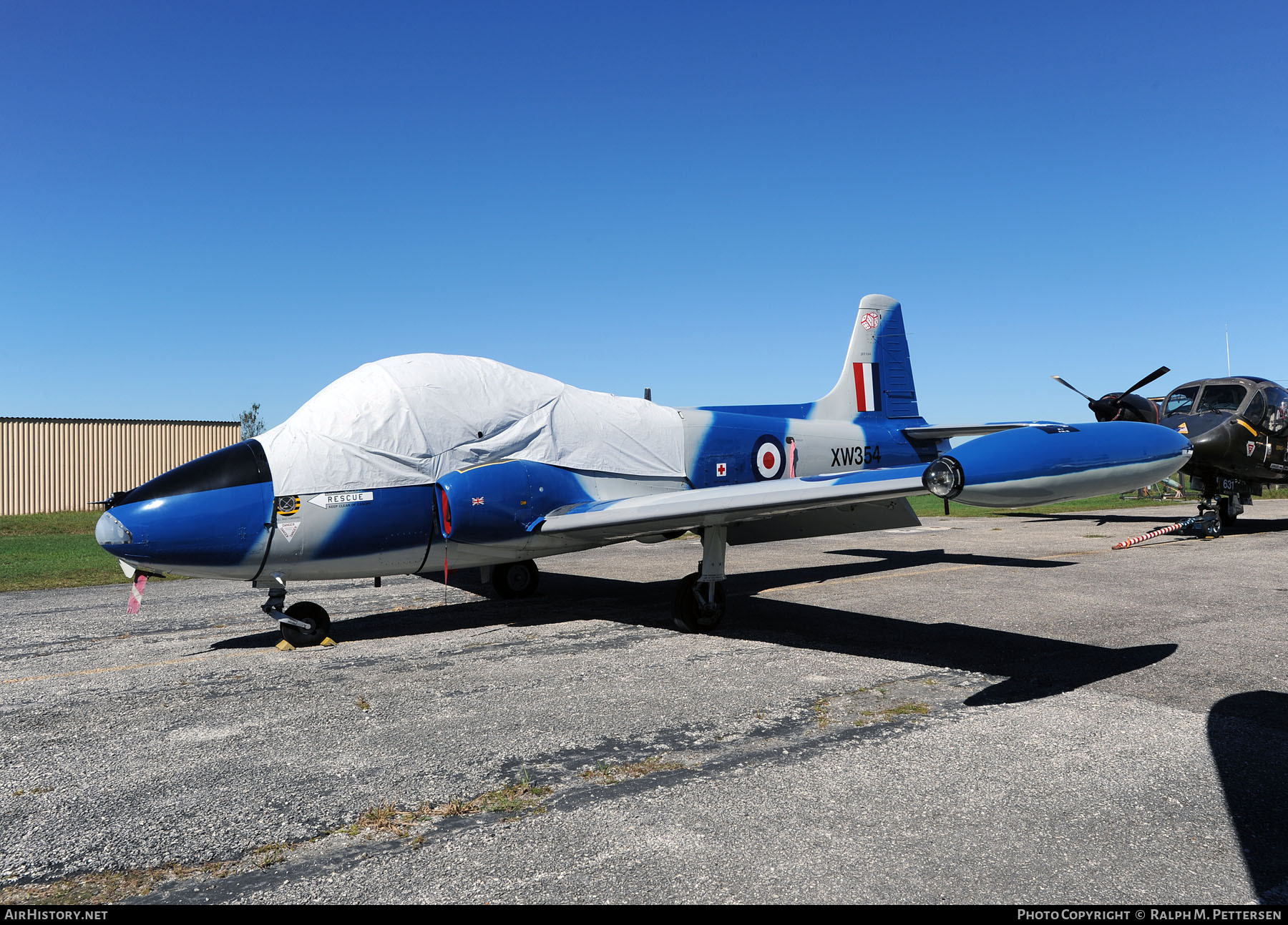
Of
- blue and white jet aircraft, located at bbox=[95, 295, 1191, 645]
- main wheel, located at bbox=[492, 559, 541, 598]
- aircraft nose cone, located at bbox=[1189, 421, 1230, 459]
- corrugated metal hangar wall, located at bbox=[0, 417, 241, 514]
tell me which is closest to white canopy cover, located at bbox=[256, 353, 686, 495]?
blue and white jet aircraft, located at bbox=[95, 295, 1191, 645]

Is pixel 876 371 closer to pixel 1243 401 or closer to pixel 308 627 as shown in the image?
pixel 308 627

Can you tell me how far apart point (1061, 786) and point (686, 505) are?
408 cm

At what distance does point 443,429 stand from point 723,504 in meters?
3.09

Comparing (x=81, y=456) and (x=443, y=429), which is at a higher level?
(x=81, y=456)

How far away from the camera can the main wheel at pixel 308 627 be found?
8.38 m

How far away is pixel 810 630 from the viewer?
898 centimetres

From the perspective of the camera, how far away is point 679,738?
17.8 ft

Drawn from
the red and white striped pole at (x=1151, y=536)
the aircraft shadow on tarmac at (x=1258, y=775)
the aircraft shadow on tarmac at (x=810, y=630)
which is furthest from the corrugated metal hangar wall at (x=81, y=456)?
the aircraft shadow on tarmac at (x=1258, y=775)

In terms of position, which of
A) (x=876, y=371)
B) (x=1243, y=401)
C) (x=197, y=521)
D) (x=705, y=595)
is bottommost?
(x=705, y=595)

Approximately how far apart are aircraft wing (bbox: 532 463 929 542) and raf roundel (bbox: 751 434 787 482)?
7.57 feet

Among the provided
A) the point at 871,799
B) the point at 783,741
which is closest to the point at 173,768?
the point at 783,741

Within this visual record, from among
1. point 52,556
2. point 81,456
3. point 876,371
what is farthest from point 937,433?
point 81,456

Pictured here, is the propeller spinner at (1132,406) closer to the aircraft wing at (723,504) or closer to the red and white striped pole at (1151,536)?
the red and white striped pole at (1151,536)
